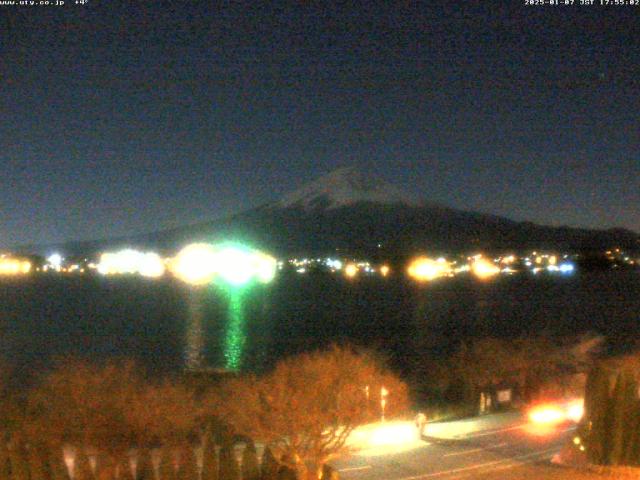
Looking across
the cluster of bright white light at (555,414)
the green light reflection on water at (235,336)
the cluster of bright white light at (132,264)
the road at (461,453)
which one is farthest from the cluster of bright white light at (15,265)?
the road at (461,453)

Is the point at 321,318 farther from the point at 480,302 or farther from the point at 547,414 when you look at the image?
the point at 547,414

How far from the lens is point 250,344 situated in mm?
33719

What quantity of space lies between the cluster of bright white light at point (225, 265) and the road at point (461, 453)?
82591 mm

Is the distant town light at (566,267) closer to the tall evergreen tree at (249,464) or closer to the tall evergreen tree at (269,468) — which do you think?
the tall evergreen tree at (269,468)

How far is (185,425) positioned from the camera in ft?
44.9

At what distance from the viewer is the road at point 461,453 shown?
1032 cm

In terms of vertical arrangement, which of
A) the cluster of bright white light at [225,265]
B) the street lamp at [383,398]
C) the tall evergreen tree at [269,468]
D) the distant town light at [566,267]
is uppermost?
the cluster of bright white light at [225,265]

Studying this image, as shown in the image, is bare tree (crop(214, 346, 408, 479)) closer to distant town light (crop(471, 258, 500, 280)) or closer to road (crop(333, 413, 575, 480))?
road (crop(333, 413, 575, 480))

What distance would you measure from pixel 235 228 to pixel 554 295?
6093cm

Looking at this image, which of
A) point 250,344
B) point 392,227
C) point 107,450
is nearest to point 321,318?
point 250,344

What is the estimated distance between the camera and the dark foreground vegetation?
948cm

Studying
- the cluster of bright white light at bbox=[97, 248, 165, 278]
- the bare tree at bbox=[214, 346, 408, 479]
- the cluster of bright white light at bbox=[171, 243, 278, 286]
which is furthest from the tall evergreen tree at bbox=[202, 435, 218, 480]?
the cluster of bright white light at bbox=[97, 248, 165, 278]

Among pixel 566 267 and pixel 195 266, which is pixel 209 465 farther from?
pixel 566 267

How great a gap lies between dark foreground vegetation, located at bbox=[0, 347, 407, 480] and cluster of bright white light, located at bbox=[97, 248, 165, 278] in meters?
89.3
